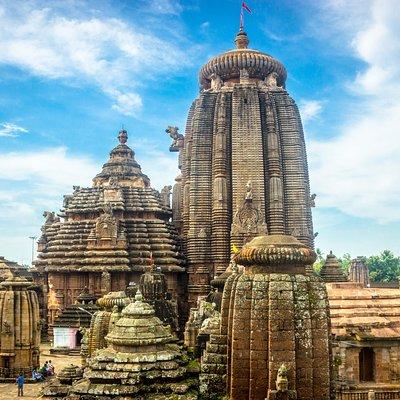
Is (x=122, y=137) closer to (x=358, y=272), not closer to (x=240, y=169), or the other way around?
(x=240, y=169)

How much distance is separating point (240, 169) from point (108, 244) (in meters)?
10.2

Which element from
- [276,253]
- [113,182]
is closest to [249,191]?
[113,182]

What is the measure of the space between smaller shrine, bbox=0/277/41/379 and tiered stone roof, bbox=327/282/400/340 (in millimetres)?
14048

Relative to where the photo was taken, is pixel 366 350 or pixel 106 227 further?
pixel 106 227

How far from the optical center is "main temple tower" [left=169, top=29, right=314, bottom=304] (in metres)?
35.9

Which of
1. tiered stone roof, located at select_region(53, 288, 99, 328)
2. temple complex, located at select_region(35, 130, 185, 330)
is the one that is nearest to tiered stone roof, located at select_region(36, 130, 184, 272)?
temple complex, located at select_region(35, 130, 185, 330)

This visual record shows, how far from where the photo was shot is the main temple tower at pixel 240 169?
35938 millimetres

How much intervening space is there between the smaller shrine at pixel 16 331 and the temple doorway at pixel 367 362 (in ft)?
49.7

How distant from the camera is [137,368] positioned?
12883 mm

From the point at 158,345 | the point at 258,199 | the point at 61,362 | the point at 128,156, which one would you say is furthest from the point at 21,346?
the point at 128,156

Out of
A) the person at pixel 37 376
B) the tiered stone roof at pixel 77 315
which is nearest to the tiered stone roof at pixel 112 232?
the tiered stone roof at pixel 77 315

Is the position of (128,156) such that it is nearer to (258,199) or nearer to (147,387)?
(258,199)

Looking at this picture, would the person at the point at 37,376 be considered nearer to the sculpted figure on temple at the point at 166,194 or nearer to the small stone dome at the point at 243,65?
the sculpted figure on temple at the point at 166,194

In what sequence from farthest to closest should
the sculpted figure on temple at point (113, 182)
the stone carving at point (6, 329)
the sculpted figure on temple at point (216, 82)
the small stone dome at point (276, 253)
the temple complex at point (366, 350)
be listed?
the sculpted figure on temple at point (216, 82) → the sculpted figure on temple at point (113, 182) → the stone carving at point (6, 329) → the temple complex at point (366, 350) → the small stone dome at point (276, 253)
